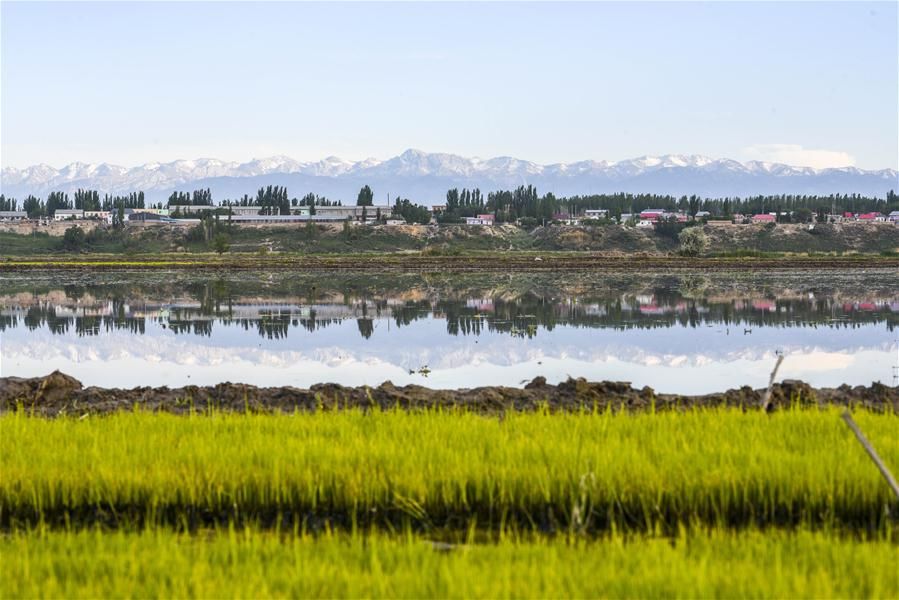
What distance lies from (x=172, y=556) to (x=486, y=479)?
2.72 m

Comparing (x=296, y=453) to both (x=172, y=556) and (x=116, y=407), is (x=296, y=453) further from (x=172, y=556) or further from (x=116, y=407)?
(x=116, y=407)

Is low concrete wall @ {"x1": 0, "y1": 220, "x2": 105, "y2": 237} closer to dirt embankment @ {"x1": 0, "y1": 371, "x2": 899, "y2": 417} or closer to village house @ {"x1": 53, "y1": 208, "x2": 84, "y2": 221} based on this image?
village house @ {"x1": 53, "y1": 208, "x2": 84, "y2": 221}

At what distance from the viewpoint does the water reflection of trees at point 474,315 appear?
84.3 feet

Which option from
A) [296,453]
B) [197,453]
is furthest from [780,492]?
[197,453]

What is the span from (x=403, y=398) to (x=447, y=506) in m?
4.91

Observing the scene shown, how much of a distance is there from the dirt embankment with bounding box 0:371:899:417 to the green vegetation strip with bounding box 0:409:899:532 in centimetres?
275

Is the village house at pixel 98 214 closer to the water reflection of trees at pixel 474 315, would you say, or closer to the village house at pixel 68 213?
the village house at pixel 68 213

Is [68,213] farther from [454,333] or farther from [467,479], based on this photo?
[467,479]

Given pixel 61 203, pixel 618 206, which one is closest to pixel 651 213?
pixel 618 206

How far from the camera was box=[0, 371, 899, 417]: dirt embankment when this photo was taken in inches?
477

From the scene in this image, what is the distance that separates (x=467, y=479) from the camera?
7.82 metres

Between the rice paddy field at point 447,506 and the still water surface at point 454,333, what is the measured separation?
634 cm

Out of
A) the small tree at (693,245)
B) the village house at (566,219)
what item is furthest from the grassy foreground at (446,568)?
the village house at (566,219)

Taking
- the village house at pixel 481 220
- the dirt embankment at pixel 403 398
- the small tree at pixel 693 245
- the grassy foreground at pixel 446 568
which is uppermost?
the village house at pixel 481 220
